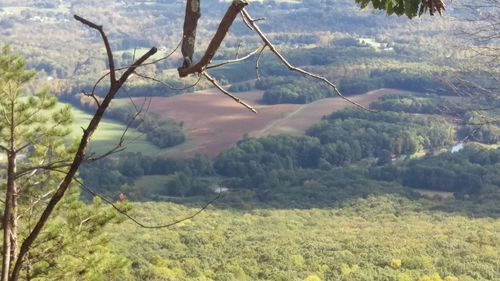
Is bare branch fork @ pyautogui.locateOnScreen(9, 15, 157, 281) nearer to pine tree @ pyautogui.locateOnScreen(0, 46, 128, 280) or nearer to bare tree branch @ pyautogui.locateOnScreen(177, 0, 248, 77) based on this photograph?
bare tree branch @ pyautogui.locateOnScreen(177, 0, 248, 77)

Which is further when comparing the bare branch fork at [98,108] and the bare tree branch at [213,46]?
the bare tree branch at [213,46]

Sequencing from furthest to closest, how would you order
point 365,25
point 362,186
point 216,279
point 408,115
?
point 365,25 < point 408,115 < point 362,186 < point 216,279

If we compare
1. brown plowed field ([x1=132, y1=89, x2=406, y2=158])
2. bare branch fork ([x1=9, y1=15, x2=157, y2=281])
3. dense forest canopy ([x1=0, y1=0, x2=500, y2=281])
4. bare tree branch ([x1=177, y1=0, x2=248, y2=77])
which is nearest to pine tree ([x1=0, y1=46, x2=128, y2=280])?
dense forest canopy ([x1=0, y1=0, x2=500, y2=281])

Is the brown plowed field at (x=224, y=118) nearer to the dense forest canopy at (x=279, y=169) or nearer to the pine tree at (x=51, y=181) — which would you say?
the dense forest canopy at (x=279, y=169)

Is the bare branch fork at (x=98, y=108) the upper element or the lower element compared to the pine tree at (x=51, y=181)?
upper

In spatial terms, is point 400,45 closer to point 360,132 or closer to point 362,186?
point 360,132

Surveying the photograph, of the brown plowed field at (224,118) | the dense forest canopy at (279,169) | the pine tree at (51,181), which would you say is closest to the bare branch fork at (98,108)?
the dense forest canopy at (279,169)

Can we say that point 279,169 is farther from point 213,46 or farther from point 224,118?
point 213,46

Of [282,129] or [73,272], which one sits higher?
[73,272]

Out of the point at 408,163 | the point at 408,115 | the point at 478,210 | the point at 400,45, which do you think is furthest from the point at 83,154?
the point at 400,45
